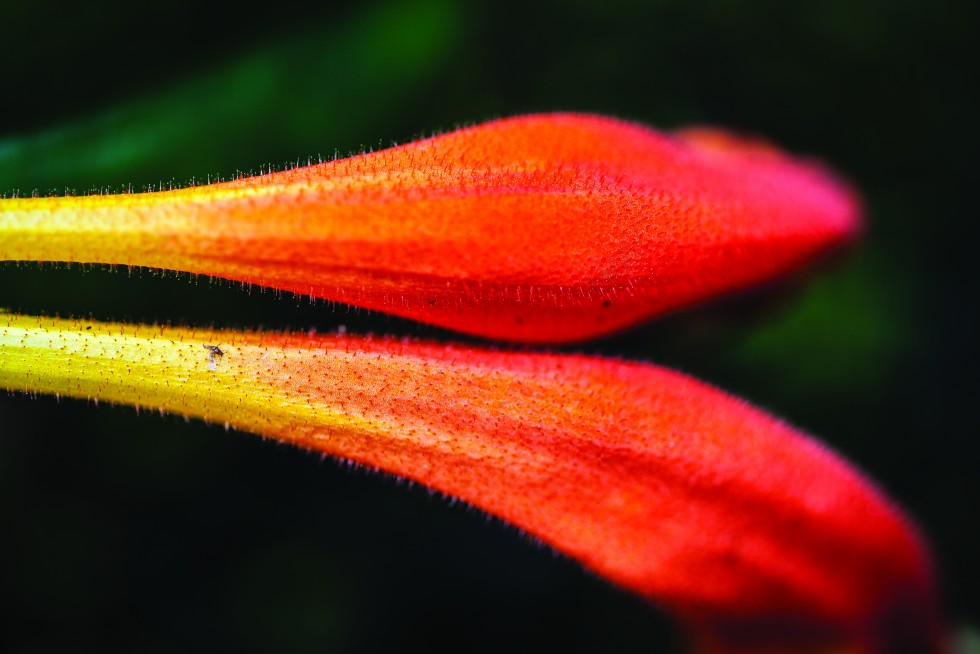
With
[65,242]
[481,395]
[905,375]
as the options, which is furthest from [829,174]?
[65,242]

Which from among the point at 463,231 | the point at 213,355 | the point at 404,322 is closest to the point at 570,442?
the point at 463,231

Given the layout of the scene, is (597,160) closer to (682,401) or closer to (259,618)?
(682,401)

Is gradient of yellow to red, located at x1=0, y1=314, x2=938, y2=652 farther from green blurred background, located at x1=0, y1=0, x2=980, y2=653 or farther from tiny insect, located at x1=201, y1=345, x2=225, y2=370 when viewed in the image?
green blurred background, located at x1=0, y1=0, x2=980, y2=653

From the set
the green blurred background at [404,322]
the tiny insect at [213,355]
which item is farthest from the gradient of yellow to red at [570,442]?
the green blurred background at [404,322]

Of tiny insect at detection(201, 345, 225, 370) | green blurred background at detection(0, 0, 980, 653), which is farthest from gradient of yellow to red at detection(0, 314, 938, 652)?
green blurred background at detection(0, 0, 980, 653)

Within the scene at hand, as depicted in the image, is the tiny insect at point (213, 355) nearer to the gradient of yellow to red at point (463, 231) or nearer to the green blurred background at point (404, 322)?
the gradient of yellow to red at point (463, 231)

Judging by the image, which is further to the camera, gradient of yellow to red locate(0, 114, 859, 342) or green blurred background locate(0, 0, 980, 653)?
green blurred background locate(0, 0, 980, 653)
